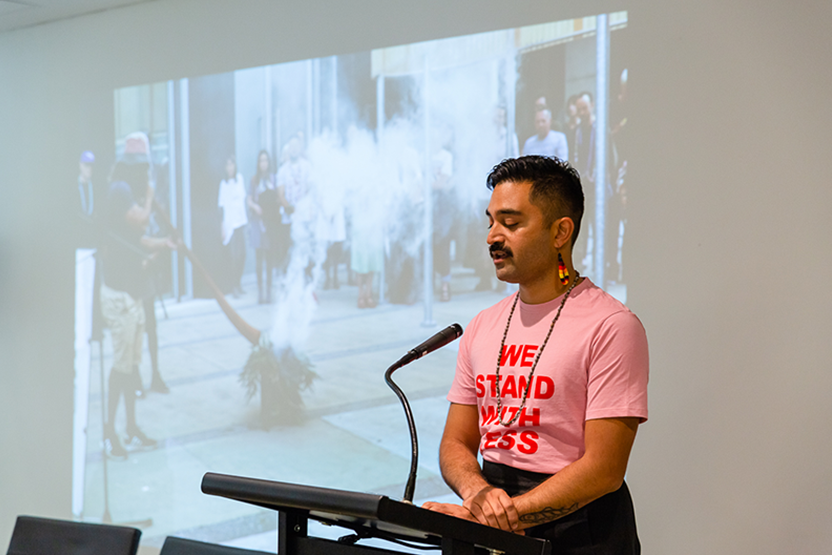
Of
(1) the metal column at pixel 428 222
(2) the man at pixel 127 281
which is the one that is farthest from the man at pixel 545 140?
(2) the man at pixel 127 281

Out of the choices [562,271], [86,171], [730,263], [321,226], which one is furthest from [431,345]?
[86,171]

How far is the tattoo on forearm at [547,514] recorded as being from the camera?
1.53m

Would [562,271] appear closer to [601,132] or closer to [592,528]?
[592,528]

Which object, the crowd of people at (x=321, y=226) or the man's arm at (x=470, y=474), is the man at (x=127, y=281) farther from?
the man's arm at (x=470, y=474)

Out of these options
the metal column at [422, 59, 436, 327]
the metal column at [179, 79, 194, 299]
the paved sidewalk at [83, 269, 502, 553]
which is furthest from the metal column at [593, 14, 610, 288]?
the metal column at [179, 79, 194, 299]

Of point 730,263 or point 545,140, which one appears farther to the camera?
point 545,140

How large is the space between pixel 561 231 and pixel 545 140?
1.43 m

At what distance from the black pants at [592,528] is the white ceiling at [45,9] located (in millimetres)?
3456

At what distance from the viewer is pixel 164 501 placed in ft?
13.0

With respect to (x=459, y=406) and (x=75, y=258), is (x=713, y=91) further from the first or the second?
(x=75, y=258)

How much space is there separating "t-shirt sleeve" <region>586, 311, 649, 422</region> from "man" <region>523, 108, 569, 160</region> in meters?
1.52

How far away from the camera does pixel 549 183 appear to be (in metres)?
1.69

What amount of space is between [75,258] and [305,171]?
149cm

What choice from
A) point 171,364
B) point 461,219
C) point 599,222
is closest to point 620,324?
point 599,222
